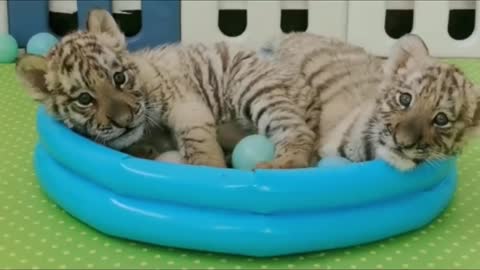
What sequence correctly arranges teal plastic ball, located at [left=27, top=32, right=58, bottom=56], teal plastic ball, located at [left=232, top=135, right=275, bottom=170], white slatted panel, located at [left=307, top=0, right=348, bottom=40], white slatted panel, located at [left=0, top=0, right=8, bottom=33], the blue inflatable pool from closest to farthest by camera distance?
the blue inflatable pool, teal plastic ball, located at [left=232, top=135, right=275, bottom=170], teal plastic ball, located at [left=27, top=32, right=58, bottom=56], white slatted panel, located at [left=307, top=0, right=348, bottom=40], white slatted panel, located at [left=0, top=0, right=8, bottom=33]

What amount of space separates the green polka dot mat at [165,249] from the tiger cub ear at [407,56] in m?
0.37

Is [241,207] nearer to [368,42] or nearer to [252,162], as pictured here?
[252,162]

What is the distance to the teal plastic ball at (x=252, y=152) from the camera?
212 centimetres

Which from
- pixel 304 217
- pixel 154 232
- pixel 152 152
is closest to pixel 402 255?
pixel 304 217

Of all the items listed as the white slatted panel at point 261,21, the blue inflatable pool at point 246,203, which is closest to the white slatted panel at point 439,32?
the white slatted panel at point 261,21

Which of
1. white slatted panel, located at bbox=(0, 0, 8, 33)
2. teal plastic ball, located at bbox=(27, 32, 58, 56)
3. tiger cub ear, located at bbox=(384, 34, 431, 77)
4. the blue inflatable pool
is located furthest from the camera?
white slatted panel, located at bbox=(0, 0, 8, 33)

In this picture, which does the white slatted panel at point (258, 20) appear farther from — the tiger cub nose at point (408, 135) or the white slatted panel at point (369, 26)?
the tiger cub nose at point (408, 135)

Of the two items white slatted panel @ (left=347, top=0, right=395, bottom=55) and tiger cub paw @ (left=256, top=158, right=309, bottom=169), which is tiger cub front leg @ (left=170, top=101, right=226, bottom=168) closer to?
tiger cub paw @ (left=256, top=158, right=309, bottom=169)

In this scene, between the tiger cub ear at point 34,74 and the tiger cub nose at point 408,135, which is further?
the tiger cub ear at point 34,74

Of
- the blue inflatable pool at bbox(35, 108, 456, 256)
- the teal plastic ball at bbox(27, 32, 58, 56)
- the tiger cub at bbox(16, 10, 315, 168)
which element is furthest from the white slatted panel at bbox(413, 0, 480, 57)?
the blue inflatable pool at bbox(35, 108, 456, 256)

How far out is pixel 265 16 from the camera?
338cm

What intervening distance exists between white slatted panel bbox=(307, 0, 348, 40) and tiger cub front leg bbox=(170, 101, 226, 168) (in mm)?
1257

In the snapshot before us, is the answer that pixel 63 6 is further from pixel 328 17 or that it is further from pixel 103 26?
pixel 103 26

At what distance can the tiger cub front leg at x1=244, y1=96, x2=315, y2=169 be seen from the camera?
2.15 metres
